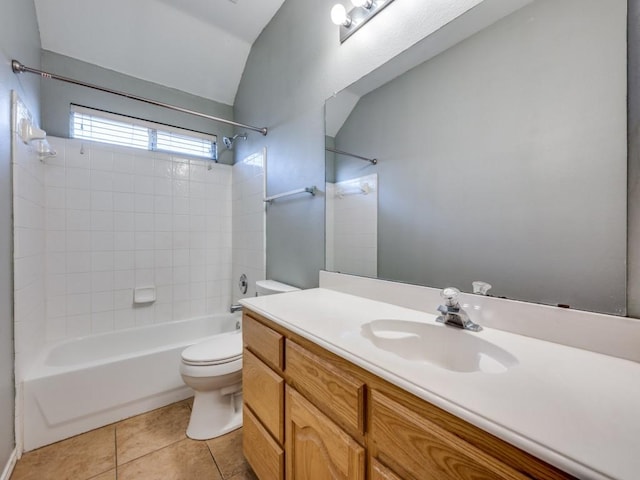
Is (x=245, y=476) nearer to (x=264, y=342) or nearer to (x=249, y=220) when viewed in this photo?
(x=264, y=342)

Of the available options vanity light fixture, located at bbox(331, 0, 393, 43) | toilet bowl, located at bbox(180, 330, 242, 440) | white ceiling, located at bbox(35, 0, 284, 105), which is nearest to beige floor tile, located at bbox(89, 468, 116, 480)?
toilet bowl, located at bbox(180, 330, 242, 440)

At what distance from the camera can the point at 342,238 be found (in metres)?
1.51

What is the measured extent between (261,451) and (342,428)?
59 cm

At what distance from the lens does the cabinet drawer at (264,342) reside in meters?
0.95

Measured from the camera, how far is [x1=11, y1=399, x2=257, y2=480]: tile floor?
1.28 m

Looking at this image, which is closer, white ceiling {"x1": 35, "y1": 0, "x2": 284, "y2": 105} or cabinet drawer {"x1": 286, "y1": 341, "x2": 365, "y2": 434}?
cabinet drawer {"x1": 286, "y1": 341, "x2": 365, "y2": 434}

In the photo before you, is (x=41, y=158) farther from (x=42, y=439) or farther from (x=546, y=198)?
(x=546, y=198)

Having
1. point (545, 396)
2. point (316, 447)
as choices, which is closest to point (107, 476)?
point (316, 447)

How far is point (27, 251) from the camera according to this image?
1.57 metres

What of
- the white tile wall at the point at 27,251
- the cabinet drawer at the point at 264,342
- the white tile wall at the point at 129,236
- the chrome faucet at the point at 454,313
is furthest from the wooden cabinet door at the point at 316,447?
the white tile wall at the point at 129,236

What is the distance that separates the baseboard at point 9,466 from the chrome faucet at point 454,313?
2.05 m

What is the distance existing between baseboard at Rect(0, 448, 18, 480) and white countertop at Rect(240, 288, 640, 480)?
1.65 m

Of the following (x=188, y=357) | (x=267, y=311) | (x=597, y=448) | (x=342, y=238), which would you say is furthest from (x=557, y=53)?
(x=188, y=357)

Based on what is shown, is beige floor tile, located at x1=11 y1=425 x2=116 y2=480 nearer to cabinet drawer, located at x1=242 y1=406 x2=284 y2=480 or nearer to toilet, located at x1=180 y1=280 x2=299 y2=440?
toilet, located at x1=180 y1=280 x2=299 y2=440
